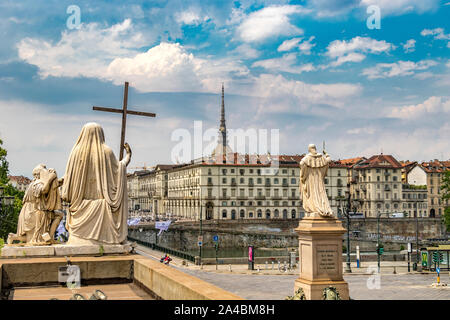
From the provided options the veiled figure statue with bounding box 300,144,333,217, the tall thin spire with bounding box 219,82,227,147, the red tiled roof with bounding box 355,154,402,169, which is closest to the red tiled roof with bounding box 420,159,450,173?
the red tiled roof with bounding box 355,154,402,169

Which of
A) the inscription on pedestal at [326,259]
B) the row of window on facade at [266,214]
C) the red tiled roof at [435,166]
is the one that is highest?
the red tiled roof at [435,166]

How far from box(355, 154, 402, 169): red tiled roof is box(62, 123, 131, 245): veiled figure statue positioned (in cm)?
11524

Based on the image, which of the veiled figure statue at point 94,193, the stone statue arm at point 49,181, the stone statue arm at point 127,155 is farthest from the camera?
the stone statue arm at point 127,155


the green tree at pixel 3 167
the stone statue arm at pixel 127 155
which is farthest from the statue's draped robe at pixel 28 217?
the green tree at pixel 3 167

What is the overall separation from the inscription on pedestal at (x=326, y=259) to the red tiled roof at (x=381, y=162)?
355ft

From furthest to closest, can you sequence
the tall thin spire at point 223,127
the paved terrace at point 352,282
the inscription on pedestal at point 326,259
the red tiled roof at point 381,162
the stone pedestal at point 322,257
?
the tall thin spire at point 223,127 → the red tiled roof at point 381,162 → the paved terrace at point 352,282 → the inscription on pedestal at point 326,259 → the stone pedestal at point 322,257

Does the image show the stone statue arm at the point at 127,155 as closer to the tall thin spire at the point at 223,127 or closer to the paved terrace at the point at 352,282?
the paved terrace at the point at 352,282

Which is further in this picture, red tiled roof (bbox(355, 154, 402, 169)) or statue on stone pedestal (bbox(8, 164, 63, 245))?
red tiled roof (bbox(355, 154, 402, 169))

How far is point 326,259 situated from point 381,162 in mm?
111168

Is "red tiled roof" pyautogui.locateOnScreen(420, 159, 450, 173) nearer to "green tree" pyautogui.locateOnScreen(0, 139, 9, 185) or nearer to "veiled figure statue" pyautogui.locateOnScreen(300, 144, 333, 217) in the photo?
"green tree" pyautogui.locateOnScreen(0, 139, 9, 185)

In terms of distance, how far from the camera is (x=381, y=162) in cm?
12150

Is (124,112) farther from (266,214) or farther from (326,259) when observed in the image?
(266,214)

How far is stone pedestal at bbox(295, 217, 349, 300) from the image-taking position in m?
15.9

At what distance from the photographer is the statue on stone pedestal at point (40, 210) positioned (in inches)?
424
